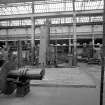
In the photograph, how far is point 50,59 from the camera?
14070 millimetres

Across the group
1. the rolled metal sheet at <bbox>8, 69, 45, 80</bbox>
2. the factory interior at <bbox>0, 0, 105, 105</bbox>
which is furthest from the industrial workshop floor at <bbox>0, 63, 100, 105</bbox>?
the rolled metal sheet at <bbox>8, 69, 45, 80</bbox>

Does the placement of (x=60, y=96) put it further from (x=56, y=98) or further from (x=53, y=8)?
(x=53, y=8)

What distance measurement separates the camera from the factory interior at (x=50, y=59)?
14.5 feet

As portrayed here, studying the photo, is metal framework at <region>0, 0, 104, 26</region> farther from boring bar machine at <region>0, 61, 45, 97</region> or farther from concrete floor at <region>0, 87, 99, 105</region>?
boring bar machine at <region>0, 61, 45, 97</region>

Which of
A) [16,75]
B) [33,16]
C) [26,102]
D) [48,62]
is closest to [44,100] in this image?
[26,102]

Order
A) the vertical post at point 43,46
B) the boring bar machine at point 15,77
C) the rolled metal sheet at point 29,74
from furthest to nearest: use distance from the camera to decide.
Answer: the vertical post at point 43,46 < the rolled metal sheet at point 29,74 < the boring bar machine at point 15,77

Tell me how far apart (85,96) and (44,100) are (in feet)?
4.48

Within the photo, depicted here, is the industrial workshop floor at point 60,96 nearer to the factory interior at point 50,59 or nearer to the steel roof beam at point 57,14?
the factory interior at point 50,59

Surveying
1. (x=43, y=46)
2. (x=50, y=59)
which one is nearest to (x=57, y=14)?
(x=50, y=59)

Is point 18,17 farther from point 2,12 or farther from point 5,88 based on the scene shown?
point 5,88

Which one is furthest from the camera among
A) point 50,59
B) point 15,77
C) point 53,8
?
point 53,8

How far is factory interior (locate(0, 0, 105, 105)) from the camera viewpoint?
174 inches

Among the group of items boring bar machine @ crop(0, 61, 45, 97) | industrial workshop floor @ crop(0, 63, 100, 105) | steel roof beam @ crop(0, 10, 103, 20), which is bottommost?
industrial workshop floor @ crop(0, 63, 100, 105)

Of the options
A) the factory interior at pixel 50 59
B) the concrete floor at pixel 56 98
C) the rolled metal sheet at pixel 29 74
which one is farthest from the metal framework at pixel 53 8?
the rolled metal sheet at pixel 29 74
